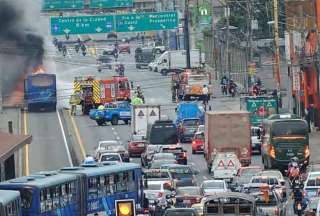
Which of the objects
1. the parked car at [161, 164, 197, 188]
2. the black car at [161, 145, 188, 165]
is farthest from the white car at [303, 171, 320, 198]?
the black car at [161, 145, 188, 165]

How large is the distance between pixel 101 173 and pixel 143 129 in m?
33.1

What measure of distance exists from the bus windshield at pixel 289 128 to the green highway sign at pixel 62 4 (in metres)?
42.6

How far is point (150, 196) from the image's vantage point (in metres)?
Result: 50.8

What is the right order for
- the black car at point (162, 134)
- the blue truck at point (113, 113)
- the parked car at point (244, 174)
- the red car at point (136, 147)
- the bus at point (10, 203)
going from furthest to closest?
1. the blue truck at point (113, 113)
2. the black car at point (162, 134)
3. the red car at point (136, 147)
4. the parked car at point (244, 174)
5. the bus at point (10, 203)

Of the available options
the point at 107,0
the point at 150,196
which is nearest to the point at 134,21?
the point at 107,0

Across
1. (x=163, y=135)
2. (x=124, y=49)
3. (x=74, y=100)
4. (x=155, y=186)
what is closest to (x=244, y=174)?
(x=155, y=186)

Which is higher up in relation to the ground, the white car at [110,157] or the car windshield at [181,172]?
the white car at [110,157]

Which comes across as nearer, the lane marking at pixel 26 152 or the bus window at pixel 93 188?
the bus window at pixel 93 188

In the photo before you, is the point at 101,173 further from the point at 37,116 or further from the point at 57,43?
the point at 57,43

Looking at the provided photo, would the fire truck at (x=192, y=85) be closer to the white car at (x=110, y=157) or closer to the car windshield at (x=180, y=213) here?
the white car at (x=110, y=157)

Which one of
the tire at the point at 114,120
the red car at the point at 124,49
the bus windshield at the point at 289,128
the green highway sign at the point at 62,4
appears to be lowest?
the bus windshield at the point at 289,128

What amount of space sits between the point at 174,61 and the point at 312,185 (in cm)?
7738

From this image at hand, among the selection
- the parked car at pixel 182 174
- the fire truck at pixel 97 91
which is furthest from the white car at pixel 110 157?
the fire truck at pixel 97 91

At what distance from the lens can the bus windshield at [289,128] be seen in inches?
2477
